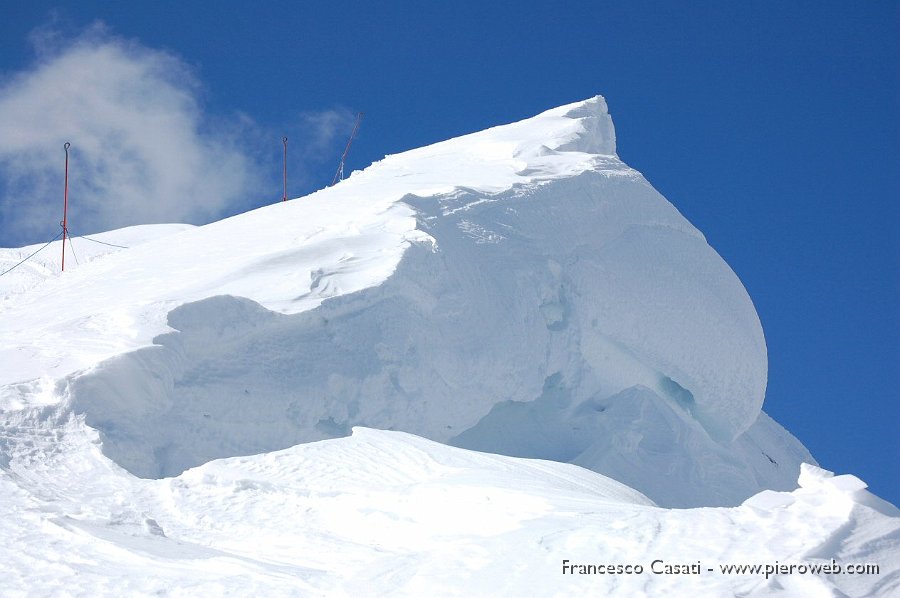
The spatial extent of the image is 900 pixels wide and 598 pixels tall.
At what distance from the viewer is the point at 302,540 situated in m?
5.89

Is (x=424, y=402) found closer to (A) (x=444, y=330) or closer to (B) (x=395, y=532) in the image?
(A) (x=444, y=330)

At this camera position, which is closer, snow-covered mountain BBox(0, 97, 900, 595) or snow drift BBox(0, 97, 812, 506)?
snow-covered mountain BBox(0, 97, 900, 595)

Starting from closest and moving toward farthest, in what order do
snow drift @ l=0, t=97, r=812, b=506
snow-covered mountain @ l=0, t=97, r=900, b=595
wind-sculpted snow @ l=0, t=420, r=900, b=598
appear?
wind-sculpted snow @ l=0, t=420, r=900, b=598 < snow-covered mountain @ l=0, t=97, r=900, b=595 < snow drift @ l=0, t=97, r=812, b=506

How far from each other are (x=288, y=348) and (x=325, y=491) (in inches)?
125

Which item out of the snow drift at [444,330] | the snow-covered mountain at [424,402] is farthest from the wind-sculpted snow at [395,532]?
the snow drift at [444,330]

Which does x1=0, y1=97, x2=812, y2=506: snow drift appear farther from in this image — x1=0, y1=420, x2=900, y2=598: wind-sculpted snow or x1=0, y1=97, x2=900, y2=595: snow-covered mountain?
x1=0, y1=420, x2=900, y2=598: wind-sculpted snow

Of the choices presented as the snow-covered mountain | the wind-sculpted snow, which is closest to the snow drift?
the snow-covered mountain

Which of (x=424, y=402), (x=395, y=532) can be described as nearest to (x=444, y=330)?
(x=424, y=402)

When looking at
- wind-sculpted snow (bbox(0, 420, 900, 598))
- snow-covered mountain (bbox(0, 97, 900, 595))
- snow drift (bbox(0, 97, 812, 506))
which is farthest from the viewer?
snow drift (bbox(0, 97, 812, 506))

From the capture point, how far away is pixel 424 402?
10.2 m

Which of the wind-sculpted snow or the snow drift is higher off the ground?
the snow drift

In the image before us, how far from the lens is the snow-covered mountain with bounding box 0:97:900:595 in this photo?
5055mm

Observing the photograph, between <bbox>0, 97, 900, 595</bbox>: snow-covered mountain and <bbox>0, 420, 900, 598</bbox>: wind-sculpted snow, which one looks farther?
<bbox>0, 97, 900, 595</bbox>: snow-covered mountain

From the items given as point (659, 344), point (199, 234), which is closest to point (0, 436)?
point (199, 234)
